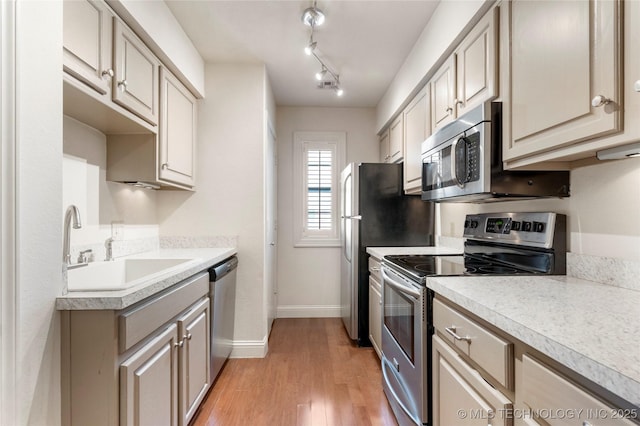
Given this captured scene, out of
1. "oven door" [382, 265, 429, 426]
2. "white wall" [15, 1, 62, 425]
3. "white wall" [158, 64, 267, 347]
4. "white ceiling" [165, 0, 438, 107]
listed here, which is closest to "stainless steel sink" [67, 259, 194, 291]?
"white wall" [15, 1, 62, 425]

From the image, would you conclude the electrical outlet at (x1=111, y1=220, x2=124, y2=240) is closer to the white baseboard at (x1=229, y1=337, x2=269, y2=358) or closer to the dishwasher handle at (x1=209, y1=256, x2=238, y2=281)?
the dishwasher handle at (x1=209, y1=256, x2=238, y2=281)

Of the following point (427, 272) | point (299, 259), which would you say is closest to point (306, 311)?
point (299, 259)

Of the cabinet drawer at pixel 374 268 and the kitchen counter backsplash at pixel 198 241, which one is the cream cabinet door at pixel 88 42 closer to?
the kitchen counter backsplash at pixel 198 241

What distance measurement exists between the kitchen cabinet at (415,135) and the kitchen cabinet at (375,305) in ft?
2.31

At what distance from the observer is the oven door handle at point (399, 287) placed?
4.93 feet

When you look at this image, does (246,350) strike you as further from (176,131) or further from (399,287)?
(176,131)

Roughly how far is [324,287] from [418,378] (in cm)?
241

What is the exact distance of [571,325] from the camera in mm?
774

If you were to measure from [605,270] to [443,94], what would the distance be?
1300mm

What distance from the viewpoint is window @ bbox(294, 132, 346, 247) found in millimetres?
3846

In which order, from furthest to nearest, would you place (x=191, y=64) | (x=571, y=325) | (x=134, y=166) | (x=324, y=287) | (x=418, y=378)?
1. (x=324, y=287)
2. (x=191, y=64)
3. (x=134, y=166)
4. (x=418, y=378)
5. (x=571, y=325)

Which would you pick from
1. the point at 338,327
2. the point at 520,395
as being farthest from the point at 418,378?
the point at 338,327

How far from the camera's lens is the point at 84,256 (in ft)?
5.78

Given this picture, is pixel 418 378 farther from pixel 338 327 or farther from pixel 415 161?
pixel 338 327
